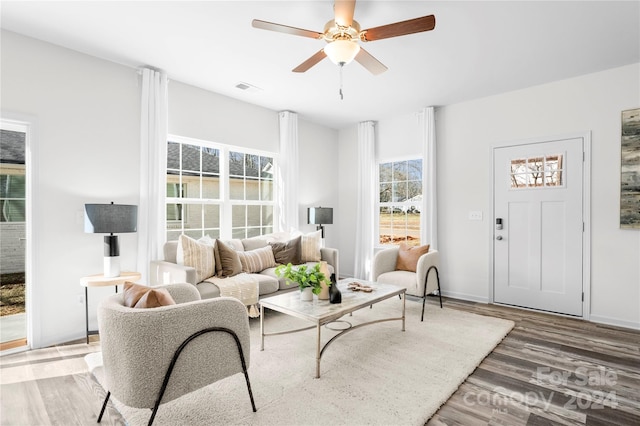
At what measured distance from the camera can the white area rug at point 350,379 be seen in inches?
79.0

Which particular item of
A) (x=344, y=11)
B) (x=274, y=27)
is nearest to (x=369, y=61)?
(x=344, y=11)

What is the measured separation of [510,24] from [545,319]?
318cm

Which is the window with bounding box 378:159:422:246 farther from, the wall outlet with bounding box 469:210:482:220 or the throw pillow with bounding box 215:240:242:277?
the throw pillow with bounding box 215:240:242:277

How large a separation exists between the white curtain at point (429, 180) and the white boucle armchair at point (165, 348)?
3700mm

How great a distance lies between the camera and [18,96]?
2.99 m

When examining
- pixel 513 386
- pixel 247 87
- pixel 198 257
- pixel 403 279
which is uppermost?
pixel 247 87

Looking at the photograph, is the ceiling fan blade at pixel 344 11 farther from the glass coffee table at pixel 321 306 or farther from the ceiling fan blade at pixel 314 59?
the glass coffee table at pixel 321 306

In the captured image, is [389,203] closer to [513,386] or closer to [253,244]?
[253,244]

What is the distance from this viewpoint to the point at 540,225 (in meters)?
4.20

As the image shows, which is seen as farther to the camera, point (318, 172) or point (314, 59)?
point (318, 172)

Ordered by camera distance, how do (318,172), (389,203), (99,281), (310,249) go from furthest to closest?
(318,172), (389,203), (310,249), (99,281)

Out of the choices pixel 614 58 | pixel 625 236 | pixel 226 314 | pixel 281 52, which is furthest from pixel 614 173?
pixel 226 314

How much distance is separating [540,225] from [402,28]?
323 cm

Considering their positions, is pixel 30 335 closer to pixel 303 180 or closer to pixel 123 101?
pixel 123 101
